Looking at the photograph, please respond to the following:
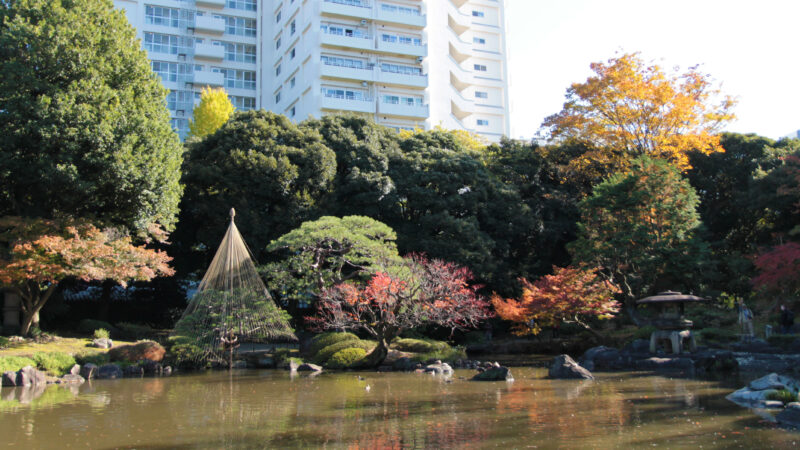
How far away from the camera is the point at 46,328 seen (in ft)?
71.9

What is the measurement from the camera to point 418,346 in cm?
1844

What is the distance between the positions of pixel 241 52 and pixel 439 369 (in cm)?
4464

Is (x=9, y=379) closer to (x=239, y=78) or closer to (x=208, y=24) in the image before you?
(x=239, y=78)

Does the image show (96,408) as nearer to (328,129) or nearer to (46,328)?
(46,328)

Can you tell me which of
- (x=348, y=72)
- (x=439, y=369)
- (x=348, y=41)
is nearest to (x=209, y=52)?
(x=348, y=41)

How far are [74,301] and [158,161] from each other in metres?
10.7

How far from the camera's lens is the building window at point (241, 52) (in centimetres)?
5234

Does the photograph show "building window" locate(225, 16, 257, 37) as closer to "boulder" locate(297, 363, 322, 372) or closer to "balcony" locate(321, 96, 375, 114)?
"balcony" locate(321, 96, 375, 114)

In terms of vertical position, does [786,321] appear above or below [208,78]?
below

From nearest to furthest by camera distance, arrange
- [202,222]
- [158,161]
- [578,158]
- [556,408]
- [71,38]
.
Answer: [556,408] → [71,38] → [158,161] → [202,222] → [578,158]

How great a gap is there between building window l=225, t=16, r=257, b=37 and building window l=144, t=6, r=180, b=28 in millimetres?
4272

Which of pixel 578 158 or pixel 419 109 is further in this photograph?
pixel 419 109

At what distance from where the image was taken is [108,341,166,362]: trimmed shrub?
16891 mm

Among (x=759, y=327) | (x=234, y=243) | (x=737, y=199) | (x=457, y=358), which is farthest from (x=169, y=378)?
(x=737, y=199)
